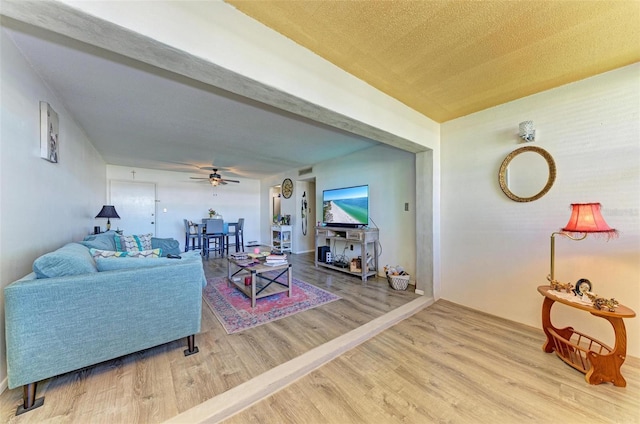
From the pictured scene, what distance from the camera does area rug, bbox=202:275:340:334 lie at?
95.0 inches

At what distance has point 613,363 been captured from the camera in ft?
5.13

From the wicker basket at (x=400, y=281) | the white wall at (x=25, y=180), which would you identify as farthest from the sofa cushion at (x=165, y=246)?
the wicker basket at (x=400, y=281)

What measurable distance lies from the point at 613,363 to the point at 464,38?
250cm

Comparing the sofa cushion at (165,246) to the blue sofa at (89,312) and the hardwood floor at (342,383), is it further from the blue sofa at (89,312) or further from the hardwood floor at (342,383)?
the blue sofa at (89,312)

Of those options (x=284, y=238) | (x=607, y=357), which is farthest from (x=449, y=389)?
(x=284, y=238)

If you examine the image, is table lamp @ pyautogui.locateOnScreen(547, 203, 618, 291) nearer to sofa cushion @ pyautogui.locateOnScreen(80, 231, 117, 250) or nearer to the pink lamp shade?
the pink lamp shade

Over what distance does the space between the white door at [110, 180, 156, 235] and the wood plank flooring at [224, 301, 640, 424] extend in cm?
645

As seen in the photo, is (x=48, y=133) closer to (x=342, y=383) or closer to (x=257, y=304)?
(x=257, y=304)

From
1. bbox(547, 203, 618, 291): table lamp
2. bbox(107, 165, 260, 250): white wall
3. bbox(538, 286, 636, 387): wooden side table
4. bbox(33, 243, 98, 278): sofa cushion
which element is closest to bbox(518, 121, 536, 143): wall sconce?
bbox(547, 203, 618, 291): table lamp

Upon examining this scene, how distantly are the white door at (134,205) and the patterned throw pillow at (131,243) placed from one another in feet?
9.47

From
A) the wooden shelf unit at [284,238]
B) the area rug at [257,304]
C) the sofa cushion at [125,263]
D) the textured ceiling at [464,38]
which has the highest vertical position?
the textured ceiling at [464,38]

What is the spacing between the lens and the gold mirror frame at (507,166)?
221 cm

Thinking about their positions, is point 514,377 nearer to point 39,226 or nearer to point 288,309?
point 288,309

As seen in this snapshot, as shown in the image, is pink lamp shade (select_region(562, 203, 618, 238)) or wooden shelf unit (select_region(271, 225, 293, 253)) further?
wooden shelf unit (select_region(271, 225, 293, 253))
